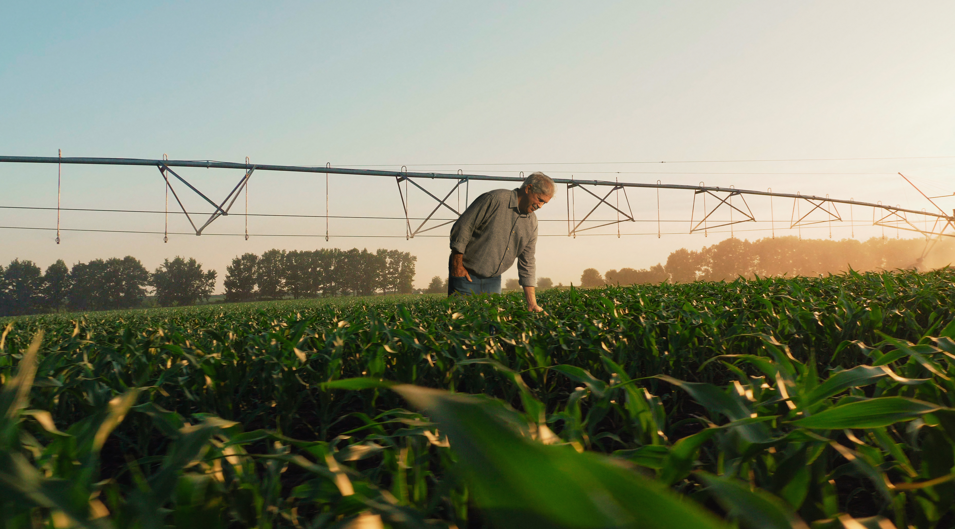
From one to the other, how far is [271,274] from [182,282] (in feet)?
55.0

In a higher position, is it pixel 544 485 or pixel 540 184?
pixel 540 184

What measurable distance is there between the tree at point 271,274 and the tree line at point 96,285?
9522mm

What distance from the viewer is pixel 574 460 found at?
32 centimetres

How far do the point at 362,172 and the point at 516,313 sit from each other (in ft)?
67.9

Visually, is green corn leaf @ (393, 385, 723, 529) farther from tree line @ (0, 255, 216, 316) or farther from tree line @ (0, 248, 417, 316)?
tree line @ (0, 255, 216, 316)

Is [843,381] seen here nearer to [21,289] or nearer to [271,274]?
[271,274]

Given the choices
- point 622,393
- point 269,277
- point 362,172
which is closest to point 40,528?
point 622,393

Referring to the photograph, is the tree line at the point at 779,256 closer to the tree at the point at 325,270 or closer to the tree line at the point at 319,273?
the tree line at the point at 319,273

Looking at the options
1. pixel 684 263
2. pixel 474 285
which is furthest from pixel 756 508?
pixel 684 263

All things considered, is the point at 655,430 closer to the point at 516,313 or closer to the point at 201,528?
the point at 201,528

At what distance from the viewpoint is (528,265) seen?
703 centimetres

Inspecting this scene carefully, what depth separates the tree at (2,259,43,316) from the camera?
269 feet

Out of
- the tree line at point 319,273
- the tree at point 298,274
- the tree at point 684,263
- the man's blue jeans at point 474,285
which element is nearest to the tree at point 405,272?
the tree line at point 319,273

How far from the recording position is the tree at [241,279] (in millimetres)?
94688
